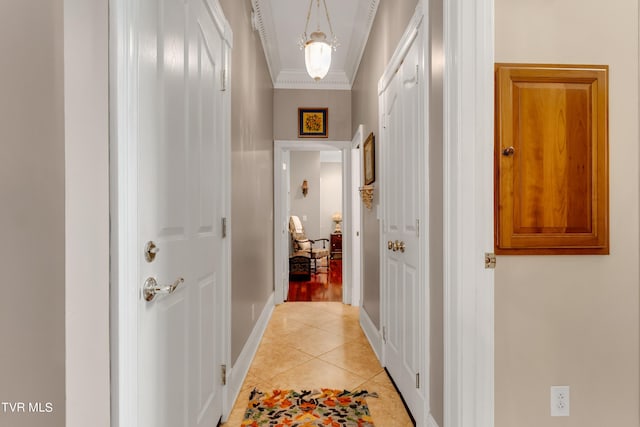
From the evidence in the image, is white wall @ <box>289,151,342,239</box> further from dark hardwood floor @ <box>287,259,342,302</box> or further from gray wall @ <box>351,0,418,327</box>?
gray wall @ <box>351,0,418,327</box>

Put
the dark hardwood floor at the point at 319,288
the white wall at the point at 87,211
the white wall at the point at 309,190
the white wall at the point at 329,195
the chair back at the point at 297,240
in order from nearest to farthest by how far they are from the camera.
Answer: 1. the white wall at the point at 87,211
2. the dark hardwood floor at the point at 319,288
3. the chair back at the point at 297,240
4. the white wall at the point at 309,190
5. the white wall at the point at 329,195

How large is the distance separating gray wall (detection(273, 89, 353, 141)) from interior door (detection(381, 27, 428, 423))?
187cm

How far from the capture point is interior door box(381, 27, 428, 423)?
6.20 feet

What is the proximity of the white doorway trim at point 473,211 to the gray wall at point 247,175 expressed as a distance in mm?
1345

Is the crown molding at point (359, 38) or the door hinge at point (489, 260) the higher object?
the crown molding at point (359, 38)

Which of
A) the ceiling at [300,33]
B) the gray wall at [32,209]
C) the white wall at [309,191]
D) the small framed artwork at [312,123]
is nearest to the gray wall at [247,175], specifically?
the ceiling at [300,33]

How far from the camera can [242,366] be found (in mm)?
2375

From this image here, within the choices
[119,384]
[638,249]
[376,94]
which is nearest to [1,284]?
[119,384]

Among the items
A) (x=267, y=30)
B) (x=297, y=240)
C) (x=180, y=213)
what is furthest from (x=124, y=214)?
(x=297, y=240)

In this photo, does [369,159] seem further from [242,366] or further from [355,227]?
[242,366]

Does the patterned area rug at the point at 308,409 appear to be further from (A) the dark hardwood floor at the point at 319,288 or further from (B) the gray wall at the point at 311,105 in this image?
(B) the gray wall at the point at 311,105

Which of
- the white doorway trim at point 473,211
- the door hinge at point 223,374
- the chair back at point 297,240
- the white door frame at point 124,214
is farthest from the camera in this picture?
the chair back at point 297,240

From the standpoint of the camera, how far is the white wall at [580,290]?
4.65 feet

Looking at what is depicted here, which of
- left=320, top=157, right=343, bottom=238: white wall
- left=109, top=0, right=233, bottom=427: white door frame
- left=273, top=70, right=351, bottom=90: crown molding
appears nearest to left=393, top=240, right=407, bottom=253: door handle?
left=109, top=0, right=233, bottom=427: white door frame
